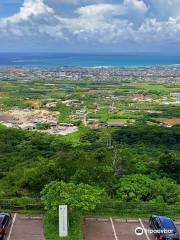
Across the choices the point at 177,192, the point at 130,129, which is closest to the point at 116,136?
the point at 130,129

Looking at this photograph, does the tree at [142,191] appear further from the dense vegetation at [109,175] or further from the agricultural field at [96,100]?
the agricultural field at [96,100]

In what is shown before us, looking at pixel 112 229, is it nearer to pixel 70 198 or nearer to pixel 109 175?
pixel 70 198

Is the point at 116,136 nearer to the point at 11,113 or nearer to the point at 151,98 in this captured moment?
the point at 11,113

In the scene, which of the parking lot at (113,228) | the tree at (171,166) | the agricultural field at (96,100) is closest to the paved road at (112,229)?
the parking lot at (113,228)

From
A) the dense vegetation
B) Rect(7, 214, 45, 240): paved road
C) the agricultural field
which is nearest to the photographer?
Rect(7, 214, 45, 240): paved road

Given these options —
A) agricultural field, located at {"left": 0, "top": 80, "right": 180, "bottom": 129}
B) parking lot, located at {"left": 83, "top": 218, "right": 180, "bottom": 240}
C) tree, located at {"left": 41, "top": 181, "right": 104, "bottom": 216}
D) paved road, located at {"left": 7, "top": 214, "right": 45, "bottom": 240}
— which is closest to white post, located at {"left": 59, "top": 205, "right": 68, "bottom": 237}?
tree, located at {"left": 41, "top": 181, "right": 104, "bottom": 216}

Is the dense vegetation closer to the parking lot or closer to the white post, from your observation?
the parking lot

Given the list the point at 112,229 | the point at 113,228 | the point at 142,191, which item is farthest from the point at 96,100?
the point at 112,229

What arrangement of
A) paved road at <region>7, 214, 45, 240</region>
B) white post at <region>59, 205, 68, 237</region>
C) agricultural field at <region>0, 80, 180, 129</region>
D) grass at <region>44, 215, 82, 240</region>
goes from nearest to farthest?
white post at <region>59, 205, 68, 237</region>
grass at <region>44, 215, 82, 240</region>
paved road at <region>7, 214, 45, 240</region>
agricultural field at <region>0, 80, 180, 129</region>
